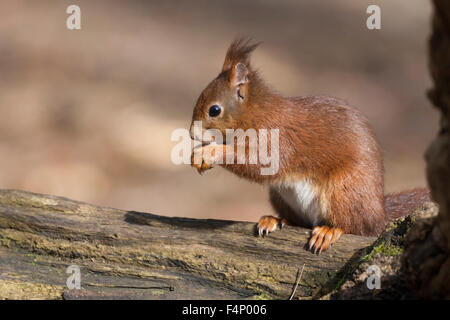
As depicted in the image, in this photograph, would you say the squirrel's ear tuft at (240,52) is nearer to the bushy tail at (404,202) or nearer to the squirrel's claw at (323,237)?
the squirrel's claw at (323,237)

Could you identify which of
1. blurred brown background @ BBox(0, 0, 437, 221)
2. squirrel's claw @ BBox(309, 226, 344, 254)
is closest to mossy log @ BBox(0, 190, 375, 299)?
squirrel's claw @ BBox(309, 226, 344, 254)

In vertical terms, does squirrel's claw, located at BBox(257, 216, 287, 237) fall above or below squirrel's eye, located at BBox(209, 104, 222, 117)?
below

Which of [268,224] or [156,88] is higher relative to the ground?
[156,88]

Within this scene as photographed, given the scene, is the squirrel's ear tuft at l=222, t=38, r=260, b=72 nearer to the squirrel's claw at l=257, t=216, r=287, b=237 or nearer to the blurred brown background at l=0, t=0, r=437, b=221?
the squirrel's claw at l=257, t=216, r=287, b=237

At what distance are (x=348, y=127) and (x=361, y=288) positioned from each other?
0.59m

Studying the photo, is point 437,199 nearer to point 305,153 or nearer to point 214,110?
point 305,153

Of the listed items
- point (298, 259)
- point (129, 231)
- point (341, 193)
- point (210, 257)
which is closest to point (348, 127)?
point (341, 193)

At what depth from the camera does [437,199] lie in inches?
35.7

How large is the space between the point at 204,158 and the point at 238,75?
0.28 meters

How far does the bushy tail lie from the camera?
5.92 feet

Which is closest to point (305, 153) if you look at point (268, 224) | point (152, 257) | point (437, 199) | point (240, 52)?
point (268, 224)

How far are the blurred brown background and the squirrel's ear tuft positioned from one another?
5.64 ft

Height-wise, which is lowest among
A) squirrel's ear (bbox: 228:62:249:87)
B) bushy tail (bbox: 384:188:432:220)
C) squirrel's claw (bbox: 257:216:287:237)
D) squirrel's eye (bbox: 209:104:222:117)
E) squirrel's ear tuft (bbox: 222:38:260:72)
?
squirrel's claw (bbox: 257:216:287:237)

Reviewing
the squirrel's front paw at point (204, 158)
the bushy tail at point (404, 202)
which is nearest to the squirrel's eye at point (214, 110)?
the squirrel's front paw at point (204, 158)
